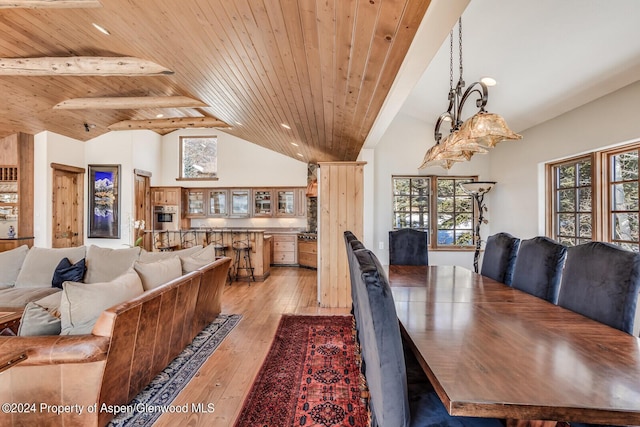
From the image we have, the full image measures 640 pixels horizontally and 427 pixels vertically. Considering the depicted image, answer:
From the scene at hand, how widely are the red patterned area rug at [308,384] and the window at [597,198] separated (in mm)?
2829

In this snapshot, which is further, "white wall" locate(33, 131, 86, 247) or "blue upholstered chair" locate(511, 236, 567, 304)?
"white wall" locate(33, 131, 86, 247)

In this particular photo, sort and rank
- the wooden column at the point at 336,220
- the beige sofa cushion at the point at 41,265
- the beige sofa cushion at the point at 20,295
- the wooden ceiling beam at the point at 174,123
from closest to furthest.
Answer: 1. the beige sofa cushion at the point at 20,295
2. the beige sofa cushion at the point at 41,265
3. the wooden column at the point at 336,220
4. the wooden ceiling beam at the point at 174,123

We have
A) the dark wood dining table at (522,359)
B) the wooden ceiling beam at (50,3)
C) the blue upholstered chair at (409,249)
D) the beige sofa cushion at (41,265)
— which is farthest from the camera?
the blue upholstered chair at (409,249)

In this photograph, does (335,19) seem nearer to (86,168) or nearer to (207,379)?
(207,379)

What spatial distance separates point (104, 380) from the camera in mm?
1709

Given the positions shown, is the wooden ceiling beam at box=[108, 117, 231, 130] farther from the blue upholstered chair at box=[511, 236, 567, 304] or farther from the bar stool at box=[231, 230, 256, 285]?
the blue upholstered chair at box=[511, 236, 567, 304]

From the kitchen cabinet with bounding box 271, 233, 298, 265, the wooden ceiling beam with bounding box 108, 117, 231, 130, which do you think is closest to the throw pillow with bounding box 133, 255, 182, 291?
the wooden ceiling beam with bounding box 108, 117, 231, 130

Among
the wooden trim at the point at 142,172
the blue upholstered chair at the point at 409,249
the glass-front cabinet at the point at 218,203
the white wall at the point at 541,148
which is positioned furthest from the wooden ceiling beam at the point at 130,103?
the white wall at the point at 541,148

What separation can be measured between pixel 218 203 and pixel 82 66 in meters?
4.55

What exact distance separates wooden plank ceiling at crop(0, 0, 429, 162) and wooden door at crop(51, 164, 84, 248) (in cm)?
122

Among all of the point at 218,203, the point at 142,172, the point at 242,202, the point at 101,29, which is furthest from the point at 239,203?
the point at 101,29

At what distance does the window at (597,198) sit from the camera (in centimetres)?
277

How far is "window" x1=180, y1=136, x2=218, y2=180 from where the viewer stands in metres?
8.20

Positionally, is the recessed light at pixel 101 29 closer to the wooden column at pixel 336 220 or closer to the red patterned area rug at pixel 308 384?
the wooden column at pixel 336 220
